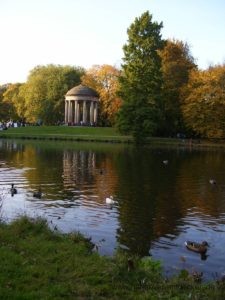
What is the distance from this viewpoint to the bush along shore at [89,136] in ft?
262

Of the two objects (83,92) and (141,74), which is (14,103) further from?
(141,74)

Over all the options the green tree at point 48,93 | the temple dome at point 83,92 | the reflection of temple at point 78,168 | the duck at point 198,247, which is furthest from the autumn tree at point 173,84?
the duck at point 198,247

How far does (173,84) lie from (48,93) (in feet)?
116

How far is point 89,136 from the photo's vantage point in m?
86.6

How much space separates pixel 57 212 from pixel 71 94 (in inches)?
3167

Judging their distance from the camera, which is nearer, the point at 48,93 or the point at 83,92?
the point at 83,92

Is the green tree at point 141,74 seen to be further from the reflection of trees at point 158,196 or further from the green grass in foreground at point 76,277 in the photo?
the green grass in foreground at point 76,277

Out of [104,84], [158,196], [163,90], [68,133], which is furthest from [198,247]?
[104,84]

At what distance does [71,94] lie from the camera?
333 feet

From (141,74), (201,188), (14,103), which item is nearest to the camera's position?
(201,188)

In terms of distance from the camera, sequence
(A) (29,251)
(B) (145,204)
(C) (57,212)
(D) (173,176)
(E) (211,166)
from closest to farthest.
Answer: (A) (29,251)
(C) (57,212)
(B) (145,204)
(D) (173,176)
(E) (211,166)

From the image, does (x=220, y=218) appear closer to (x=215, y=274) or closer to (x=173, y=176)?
(x=215, y=274)

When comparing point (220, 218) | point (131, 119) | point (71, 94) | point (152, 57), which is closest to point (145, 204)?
point (220, 218)

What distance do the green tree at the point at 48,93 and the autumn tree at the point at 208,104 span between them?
3936cm
